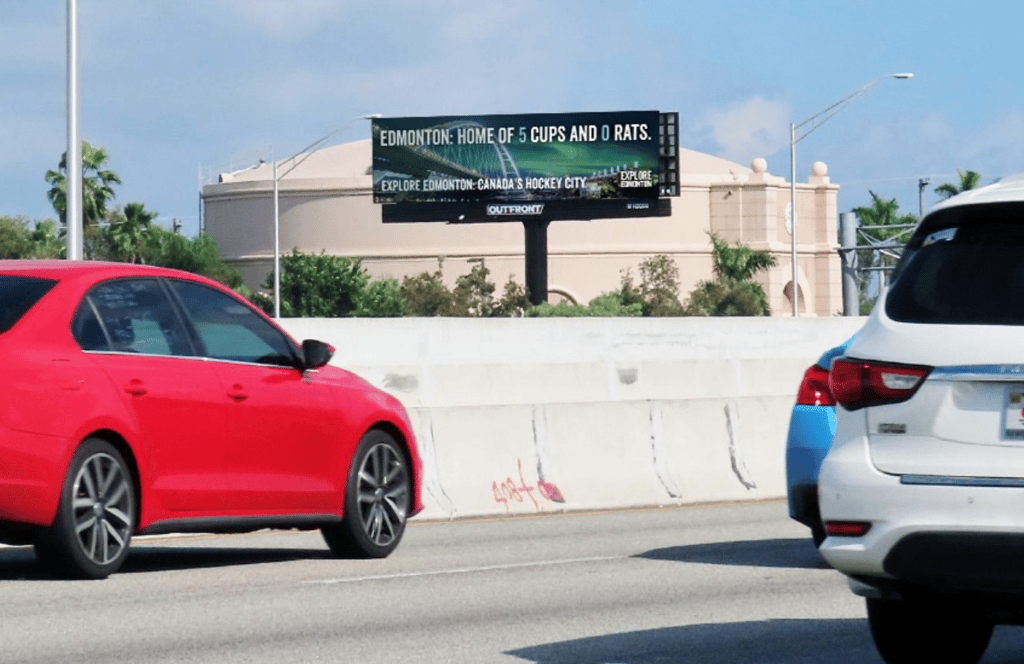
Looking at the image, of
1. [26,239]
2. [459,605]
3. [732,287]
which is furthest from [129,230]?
[459,605]

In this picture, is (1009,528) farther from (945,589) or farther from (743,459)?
(743,459)

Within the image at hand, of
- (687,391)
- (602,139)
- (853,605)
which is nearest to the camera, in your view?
(853,605)

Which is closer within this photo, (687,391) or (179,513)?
(179,513)

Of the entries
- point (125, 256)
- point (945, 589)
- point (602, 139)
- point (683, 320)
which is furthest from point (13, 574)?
point (125, 256)

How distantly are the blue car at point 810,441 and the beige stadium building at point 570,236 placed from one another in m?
105

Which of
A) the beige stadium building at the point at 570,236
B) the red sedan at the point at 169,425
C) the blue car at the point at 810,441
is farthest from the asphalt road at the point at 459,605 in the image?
the beige stadium building at the point at 570,236

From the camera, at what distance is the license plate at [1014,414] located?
21.5ft

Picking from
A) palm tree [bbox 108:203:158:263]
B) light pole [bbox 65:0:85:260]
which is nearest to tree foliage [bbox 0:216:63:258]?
palm tree [bbox 108:203:158:263]

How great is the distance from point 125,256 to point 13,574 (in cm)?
10149

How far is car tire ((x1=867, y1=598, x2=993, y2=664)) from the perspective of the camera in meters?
7.57

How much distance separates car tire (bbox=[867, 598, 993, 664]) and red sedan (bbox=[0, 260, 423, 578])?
4713 mm

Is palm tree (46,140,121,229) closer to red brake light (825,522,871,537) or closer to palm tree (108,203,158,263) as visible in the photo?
palm tree (108,203,158,263)

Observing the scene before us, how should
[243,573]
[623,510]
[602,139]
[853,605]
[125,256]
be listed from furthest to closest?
1. [125,256]
2. [602,139]
3. [623,510]
4. [243,573]
5. [853,605]

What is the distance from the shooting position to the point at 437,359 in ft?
141
